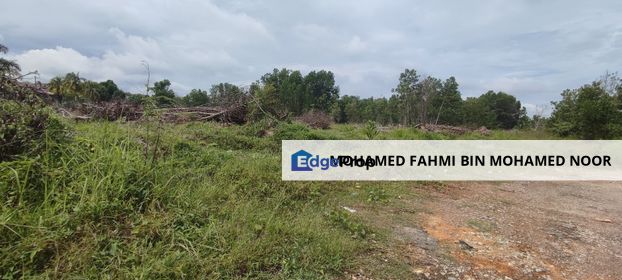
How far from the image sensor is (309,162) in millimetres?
5480

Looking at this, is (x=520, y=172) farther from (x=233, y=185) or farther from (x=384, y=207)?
(x=233, y=185)

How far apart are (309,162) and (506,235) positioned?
2819 millimetres

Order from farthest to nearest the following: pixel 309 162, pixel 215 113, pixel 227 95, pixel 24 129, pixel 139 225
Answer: pixel 227 95 < pixel 215 113 < pixel 309 162 < pixel 24 129 < pixel 139 225

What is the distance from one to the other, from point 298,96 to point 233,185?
3915 cm

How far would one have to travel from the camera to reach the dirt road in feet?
9.52

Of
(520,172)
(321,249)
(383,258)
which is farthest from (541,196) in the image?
(321,249)

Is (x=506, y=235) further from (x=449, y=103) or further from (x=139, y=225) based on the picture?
(x=449, y=103)

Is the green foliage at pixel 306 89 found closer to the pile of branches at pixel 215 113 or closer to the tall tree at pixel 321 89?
the tall tree at pixel 321 89

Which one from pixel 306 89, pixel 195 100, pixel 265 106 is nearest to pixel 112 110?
pixel 265 106

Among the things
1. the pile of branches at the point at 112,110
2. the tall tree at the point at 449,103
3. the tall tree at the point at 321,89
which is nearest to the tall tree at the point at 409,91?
the tall tree at the point at 449,103

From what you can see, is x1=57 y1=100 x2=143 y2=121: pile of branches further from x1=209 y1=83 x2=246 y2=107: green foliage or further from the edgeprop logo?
the edgeprop logo

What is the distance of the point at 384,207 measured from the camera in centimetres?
429

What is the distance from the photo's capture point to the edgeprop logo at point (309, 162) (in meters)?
5.24

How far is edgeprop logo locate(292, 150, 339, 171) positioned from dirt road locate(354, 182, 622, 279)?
1539 mm
